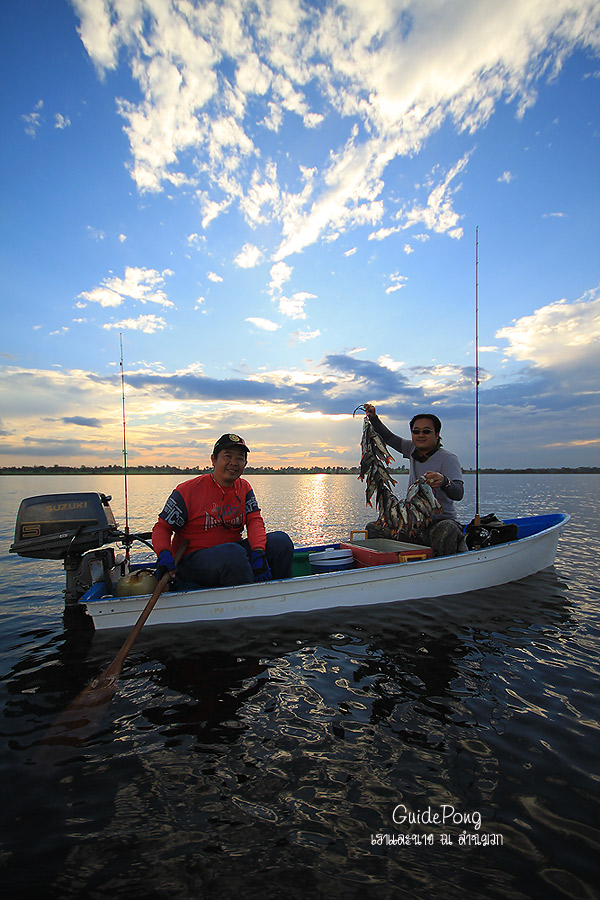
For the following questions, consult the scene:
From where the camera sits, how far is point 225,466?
19.8 feet

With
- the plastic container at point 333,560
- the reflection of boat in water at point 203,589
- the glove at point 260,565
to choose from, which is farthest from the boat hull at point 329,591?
the plastic container at point 333,560

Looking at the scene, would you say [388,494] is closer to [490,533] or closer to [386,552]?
[386,552]

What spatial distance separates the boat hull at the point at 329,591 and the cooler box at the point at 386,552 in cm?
23

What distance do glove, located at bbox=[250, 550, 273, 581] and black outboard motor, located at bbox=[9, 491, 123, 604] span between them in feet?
8.43

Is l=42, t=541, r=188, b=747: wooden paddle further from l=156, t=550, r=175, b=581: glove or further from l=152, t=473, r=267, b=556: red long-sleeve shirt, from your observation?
l=152, t=473, r=267, b=556: red long-sleeve shirt

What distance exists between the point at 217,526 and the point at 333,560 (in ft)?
7.33

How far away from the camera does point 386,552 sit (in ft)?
24.6

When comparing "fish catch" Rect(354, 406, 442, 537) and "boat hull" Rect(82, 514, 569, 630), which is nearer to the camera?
"boat hull" Rect(82, 514, 569, 630)

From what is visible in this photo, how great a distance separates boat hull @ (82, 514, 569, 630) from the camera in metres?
5.93

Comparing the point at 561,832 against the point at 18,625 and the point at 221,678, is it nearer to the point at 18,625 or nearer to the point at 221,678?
the point at 221,678

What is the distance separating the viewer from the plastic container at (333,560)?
24.0 ft

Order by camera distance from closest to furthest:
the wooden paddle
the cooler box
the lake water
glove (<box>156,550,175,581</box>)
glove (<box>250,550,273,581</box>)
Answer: the lake water
the wooden paddle
glove (<box>156,550,175,581</box>)
glove (<box>250,550,273,581</box>)
the cooler box

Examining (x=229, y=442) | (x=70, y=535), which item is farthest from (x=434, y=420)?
(x=70, y=535)

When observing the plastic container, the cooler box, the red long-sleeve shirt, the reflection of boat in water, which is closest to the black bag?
the reflection of boat in water
